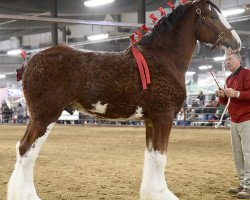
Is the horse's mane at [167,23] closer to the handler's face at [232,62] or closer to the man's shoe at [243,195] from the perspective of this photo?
the handler's face at [232,62]

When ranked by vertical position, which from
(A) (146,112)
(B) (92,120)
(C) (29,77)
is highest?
(C) (29,77)

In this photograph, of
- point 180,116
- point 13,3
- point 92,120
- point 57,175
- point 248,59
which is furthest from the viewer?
point 248,59

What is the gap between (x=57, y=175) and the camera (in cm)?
655

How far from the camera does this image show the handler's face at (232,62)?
5234mm

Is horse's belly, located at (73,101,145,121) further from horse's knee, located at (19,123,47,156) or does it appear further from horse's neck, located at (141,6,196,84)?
horse's neck, located at (141,6,196,84)

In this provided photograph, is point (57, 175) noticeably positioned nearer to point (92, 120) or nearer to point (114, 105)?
point (114, 105)

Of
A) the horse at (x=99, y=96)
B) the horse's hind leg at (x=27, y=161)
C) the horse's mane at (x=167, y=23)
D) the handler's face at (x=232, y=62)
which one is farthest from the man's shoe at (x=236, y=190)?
the horse's hind leg at (x=27, y=161)

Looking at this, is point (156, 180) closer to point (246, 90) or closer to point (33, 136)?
point (33, 136)

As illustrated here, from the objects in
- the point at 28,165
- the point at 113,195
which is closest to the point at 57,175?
the point at 113,195

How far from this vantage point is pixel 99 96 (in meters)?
4.27

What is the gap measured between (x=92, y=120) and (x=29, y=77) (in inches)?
837

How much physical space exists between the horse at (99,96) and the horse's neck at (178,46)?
1.0 inches

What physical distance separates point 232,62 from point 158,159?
181 centimetres

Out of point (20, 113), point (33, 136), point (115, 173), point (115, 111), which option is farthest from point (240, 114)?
point (20, 113)
